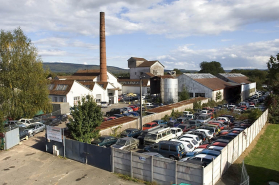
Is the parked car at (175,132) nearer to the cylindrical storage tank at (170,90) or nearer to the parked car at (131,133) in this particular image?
the parked car at (131,133)

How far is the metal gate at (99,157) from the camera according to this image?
14906 mm

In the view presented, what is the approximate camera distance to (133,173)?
13688 mm

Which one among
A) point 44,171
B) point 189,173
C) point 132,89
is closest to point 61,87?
point 132,89

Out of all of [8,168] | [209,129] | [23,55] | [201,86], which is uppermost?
→ [23,55]

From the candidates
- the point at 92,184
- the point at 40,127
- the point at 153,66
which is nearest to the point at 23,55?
the point at 40,127

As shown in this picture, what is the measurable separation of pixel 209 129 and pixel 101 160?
12368 millimetres

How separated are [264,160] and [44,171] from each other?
16.0 m

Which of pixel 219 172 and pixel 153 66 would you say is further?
pixel 153 66

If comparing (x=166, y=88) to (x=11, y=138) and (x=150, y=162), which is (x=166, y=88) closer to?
(x=11, y=138)

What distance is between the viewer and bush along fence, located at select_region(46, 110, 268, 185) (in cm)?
1158

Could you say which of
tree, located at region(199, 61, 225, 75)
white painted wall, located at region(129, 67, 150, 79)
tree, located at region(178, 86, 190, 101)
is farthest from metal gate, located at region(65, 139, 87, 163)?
tree, located at region(199, 61, 225, 75)

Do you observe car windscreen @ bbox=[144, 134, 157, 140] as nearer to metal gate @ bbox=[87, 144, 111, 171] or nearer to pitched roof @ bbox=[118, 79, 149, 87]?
metal gate @ bbox=[87, 144, 111, 171]

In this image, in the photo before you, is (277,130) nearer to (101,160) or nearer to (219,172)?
(219,172)

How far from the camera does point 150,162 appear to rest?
42.3 feet
